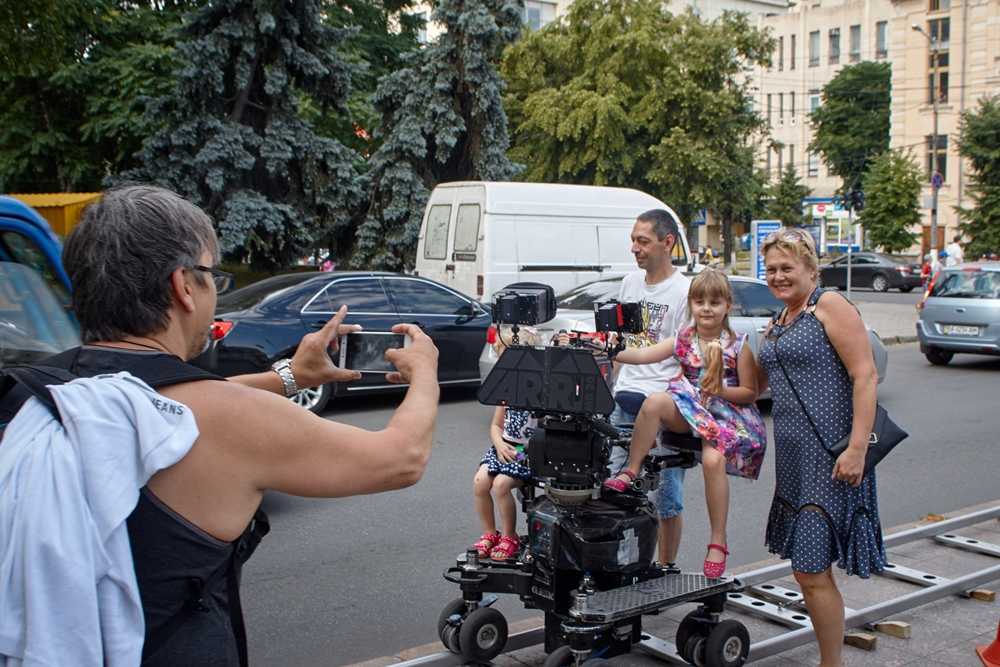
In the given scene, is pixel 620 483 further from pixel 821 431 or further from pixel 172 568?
pixel 172 568

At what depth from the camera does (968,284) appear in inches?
626

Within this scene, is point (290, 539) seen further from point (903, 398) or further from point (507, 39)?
point (507, 39)

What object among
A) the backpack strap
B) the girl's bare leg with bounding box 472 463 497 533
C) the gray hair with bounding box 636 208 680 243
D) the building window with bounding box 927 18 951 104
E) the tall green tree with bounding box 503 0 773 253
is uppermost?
the building window with bounding box 927 18 951 104

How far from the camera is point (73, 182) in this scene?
1894 cm

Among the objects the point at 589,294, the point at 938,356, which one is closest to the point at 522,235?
the point at 589,294

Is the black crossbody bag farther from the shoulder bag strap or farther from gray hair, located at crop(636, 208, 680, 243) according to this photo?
gray hair, located at crop(636, 208, 680, 243)

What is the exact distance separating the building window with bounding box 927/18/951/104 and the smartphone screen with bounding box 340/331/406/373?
65.0 m

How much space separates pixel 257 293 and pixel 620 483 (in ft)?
25.1

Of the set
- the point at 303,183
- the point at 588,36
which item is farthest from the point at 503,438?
the point at 588,36

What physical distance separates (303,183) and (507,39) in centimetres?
605

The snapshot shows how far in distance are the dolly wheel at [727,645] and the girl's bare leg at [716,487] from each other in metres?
0.38

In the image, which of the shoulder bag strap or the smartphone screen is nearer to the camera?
the smartphone screen

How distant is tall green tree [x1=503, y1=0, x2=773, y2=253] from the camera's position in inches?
1180

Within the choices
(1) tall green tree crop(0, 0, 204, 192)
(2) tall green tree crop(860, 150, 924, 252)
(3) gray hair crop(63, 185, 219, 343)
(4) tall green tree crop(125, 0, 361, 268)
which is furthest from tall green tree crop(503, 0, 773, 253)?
(3) gray hair crop(63, 185, 219, 343)
